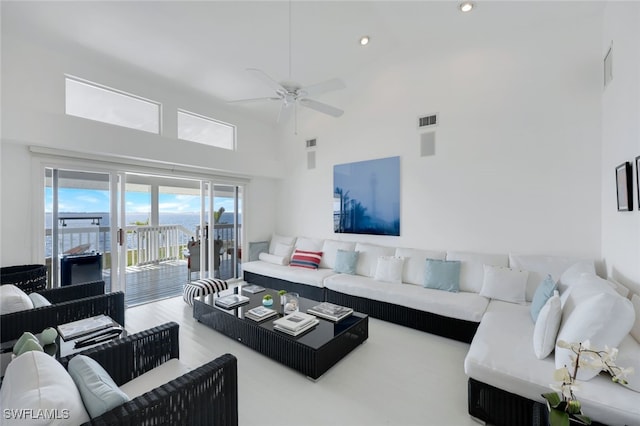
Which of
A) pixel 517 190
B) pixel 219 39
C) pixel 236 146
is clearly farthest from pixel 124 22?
pixel 517 190

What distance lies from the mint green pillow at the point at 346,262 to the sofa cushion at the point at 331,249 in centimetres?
17

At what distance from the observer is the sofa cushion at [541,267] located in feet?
9.85

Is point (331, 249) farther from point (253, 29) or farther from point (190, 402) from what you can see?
point (190, 402)

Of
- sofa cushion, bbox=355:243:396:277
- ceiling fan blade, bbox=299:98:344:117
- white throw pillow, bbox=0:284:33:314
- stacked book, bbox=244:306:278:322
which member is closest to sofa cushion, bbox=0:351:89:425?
white throw pillow, bbox=0:284:33:314

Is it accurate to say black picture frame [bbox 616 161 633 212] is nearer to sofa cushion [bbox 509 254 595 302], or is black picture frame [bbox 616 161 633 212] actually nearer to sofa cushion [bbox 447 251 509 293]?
sofa cushion [bbox 509 254 595 302]

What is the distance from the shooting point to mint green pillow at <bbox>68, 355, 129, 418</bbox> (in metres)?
1.09

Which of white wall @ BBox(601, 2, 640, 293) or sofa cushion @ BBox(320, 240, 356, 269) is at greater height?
white wall @ BBox(601, 2, 640, 293)

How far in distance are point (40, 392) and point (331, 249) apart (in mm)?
4026

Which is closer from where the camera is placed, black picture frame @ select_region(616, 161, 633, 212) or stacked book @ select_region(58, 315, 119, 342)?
stacked book @ select_region(58, 315, 119, 342)

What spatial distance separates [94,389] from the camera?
1146 millimetres

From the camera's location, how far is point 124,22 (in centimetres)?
307

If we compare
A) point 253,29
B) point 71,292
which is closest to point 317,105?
point 253,29

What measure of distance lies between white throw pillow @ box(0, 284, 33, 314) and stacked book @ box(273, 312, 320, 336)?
200cm

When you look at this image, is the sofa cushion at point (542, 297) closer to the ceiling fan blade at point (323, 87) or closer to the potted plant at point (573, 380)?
the potted plant at point (573, 380)
